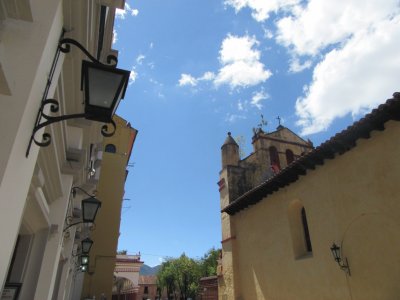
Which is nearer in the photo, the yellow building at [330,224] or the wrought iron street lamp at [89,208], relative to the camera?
the wrought iron street lamp at [89,208]

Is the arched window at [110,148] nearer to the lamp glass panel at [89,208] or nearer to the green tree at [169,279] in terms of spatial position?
the lamp glass panel at [89,208]

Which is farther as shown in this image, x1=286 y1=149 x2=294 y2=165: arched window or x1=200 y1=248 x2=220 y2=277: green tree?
x1=200 y1=248 x2=220 y2=277: green tree

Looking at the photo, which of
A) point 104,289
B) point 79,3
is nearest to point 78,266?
point 104,289

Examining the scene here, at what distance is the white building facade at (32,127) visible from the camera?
6.75ft

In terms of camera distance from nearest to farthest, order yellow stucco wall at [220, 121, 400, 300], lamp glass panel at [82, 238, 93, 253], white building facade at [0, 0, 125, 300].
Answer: white building facade at [0, 0, 125, 300]
yellow stucco wall at [220, 121, 400, 300]
lamp glass panel at [82, 238, 93, 253]

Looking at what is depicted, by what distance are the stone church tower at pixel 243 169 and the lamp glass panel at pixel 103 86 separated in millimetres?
13269

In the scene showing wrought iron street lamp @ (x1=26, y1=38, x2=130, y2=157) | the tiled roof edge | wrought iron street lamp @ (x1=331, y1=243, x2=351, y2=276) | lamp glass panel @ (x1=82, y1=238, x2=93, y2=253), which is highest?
the tiled roof edge

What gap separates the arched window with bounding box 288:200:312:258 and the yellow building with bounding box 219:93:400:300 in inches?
1.3

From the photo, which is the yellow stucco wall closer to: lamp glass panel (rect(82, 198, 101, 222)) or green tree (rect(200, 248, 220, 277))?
lamp glass panel (rect(82, 198, 101, 222))

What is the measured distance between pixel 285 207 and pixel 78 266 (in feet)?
30.6

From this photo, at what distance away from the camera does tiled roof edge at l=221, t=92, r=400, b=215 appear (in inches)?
284

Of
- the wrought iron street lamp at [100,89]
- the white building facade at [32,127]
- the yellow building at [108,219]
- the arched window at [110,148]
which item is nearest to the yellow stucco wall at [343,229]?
the white building facade at [32,127]

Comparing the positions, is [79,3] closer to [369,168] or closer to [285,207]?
[369,168]

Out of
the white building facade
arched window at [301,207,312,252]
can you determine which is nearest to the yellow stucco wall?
arched window at [301,207,312,252]
